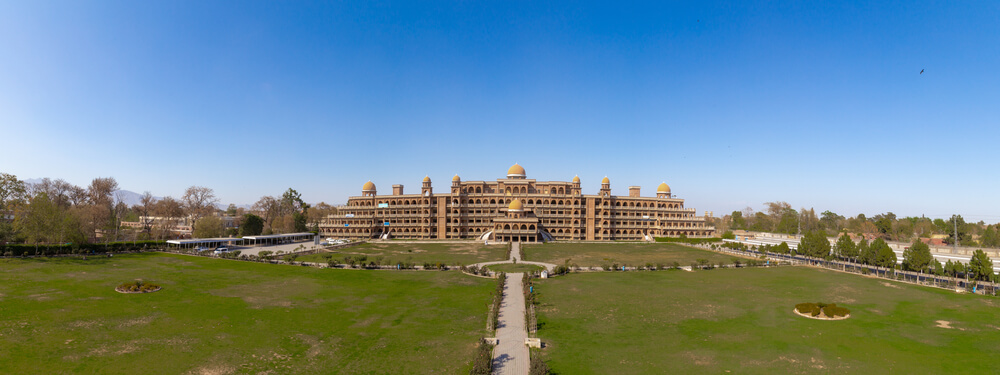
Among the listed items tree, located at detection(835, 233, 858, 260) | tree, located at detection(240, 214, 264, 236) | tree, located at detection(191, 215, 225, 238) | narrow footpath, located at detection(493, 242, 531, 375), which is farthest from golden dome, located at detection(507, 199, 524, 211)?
narrow footpath, located at detection(493, 242, 531, 375)

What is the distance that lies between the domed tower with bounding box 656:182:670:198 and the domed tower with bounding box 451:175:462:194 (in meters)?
59.6

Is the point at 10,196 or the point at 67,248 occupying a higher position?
the point at 10,196

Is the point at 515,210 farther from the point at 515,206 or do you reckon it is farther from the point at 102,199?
the point at 102,199

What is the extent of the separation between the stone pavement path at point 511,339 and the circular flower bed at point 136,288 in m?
31.9

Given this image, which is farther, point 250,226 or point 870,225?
point 870,225

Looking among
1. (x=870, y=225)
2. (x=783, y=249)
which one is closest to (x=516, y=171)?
(x=783, y=249)

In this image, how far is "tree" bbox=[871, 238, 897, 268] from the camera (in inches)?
2200

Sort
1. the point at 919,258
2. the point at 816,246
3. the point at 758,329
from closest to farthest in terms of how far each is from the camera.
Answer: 1. the point at 758,329
2. the point at 919,258
3. the point at 816,246

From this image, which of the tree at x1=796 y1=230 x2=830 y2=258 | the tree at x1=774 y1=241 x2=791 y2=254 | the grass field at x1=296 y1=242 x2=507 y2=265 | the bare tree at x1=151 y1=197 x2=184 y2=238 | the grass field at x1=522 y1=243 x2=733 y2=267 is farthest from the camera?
the bare tree at x1=151 y1=197 x2=184 y2=238

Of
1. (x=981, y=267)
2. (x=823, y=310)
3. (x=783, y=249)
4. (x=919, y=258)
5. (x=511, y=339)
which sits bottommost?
(x=511, y=339)

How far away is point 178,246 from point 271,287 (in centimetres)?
4360

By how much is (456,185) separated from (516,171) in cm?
1788

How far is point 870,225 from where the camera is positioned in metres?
136

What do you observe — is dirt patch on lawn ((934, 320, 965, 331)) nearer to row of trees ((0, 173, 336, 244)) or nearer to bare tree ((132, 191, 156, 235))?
row of trees ((0, 173, 336, 244))
